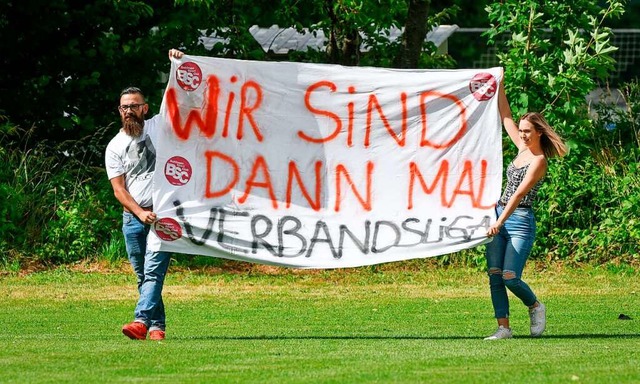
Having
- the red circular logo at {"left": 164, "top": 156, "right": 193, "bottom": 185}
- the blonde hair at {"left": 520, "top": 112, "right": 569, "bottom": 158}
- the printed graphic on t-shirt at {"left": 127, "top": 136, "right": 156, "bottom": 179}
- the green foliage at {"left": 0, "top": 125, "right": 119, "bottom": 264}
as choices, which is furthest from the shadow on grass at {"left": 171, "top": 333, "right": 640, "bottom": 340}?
the green foliage at {"left": 0, "top": 125, "right": 119, "bottom": 264}

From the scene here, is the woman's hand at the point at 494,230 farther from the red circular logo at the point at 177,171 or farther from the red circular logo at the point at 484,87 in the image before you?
the red circular logo at the point at 177,171

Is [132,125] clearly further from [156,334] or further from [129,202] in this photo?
[156,334]

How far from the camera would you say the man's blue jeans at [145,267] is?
10.3m

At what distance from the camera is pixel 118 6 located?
19.3m

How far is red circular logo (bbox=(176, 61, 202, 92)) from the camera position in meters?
10.7

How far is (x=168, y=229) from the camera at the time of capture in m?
10.4

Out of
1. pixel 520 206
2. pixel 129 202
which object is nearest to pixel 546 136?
pixel 520 206

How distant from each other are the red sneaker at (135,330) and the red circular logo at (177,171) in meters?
1.12

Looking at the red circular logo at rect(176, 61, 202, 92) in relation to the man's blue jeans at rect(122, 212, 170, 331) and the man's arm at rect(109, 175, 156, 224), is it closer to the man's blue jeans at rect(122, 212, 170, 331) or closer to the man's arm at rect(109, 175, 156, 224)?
the man's arm at rect(109, 175, 156, 224)

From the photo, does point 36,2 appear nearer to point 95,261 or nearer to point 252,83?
point 95,261

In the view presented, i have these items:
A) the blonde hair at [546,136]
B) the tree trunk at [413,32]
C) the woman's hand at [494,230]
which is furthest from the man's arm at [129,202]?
the tree trunk at [413,32]

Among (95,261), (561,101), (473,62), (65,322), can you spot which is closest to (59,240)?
(95,261)

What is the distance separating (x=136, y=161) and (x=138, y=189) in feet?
0.70

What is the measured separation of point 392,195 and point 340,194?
412 mm
